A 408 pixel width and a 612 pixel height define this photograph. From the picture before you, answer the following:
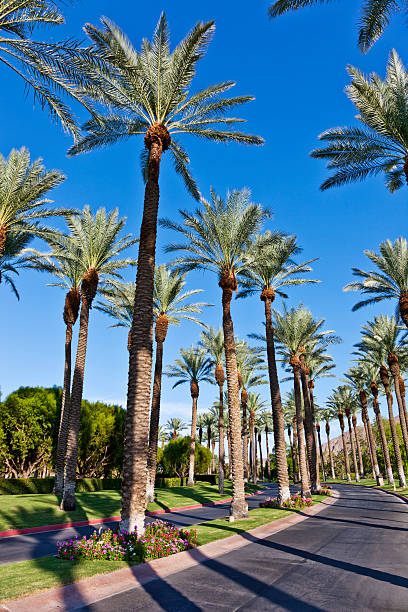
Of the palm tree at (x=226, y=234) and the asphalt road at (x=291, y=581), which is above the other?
the palm tree at (x=226, y=234)

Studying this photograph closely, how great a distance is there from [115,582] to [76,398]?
13.5 metres

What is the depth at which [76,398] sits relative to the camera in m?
19.6

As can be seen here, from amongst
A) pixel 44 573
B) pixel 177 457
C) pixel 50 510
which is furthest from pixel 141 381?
pixel 177 457

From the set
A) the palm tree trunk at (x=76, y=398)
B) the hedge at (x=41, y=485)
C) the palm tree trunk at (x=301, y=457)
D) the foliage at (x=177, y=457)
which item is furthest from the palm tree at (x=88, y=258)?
the foliage at (x=177, y=457)

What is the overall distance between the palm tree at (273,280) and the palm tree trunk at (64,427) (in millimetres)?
11630

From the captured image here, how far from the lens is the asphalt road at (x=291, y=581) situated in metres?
5.84

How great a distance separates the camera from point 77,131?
38.7 ft

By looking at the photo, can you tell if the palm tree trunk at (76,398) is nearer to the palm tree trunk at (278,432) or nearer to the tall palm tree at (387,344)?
the palm tree trunk at (278,432)

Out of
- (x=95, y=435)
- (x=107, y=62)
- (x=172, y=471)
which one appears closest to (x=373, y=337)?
(x=95, y=435)

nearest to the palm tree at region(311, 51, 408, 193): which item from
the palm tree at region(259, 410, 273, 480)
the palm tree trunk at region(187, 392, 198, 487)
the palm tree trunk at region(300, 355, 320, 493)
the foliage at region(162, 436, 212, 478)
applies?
the palm tree trunk at region(300, 355, 320, 493)

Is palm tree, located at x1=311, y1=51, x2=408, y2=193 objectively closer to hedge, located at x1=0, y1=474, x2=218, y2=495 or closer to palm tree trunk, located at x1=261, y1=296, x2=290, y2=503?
palm tree trunk, located at x1=261, y1=296, x2=290, y2=503

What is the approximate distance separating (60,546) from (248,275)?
58.2ft

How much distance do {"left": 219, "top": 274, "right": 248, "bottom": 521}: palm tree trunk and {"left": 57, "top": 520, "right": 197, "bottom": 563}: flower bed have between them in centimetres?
701

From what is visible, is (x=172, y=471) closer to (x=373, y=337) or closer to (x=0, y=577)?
(x=373, y=337)
